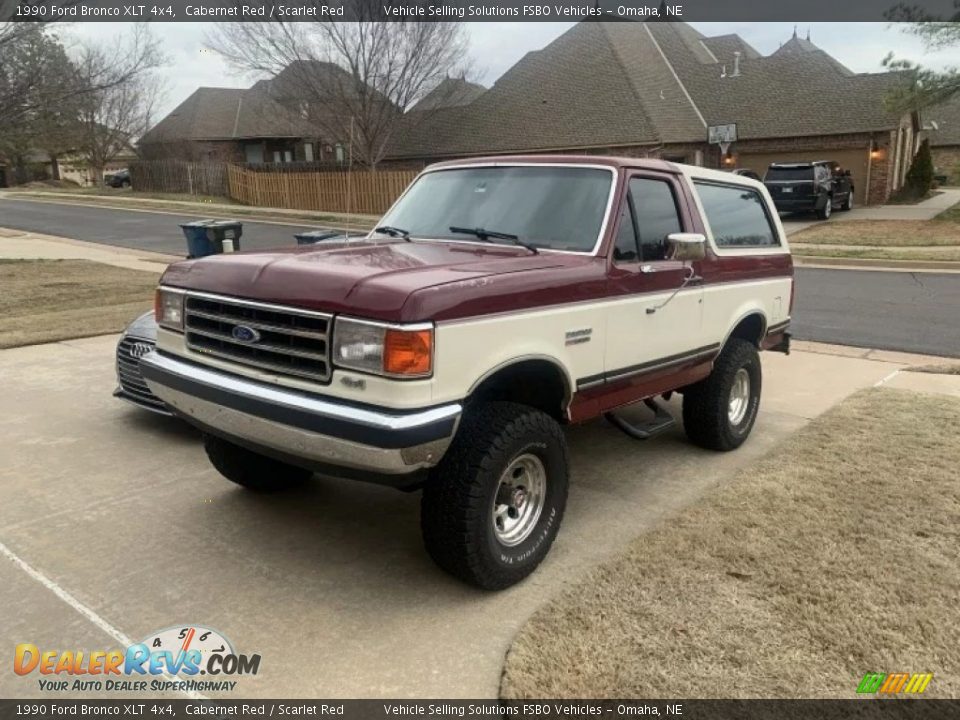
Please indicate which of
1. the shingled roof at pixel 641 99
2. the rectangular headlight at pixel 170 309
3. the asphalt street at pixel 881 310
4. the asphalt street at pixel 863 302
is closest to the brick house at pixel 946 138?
the shingled roof at pixel 641 99

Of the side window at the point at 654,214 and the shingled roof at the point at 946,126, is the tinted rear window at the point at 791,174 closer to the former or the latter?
the side window at the point at 654,214

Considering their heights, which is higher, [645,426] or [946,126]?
[946,126]

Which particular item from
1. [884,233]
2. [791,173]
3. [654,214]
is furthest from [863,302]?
Answer: [791,173]

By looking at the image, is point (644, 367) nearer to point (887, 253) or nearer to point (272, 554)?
point (272, 554)

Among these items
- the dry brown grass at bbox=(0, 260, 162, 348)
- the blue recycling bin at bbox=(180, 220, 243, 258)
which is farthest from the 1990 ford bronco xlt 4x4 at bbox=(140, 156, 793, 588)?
the blue recycling bin at bbox=(180, 220, 243, 258)

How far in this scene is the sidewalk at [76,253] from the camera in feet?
51.8

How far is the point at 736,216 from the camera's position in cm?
552

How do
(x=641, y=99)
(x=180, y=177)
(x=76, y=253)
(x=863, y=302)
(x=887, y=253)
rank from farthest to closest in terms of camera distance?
(x=180, y=177)
(x=641, y=99)
(x=76, y=253)
(x=887, y=253)
(x=863, y=302)

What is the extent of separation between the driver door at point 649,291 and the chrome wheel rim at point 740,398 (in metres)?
0.82

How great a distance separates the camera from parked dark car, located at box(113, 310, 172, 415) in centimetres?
541

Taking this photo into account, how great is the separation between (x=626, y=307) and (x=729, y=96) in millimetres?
31488

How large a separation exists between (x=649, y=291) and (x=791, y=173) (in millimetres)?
23087

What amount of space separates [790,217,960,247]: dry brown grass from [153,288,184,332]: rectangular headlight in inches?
745

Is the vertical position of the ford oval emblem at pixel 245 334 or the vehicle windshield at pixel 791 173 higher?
the vehicle windshield at pixel 791 173
